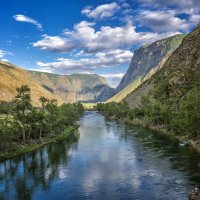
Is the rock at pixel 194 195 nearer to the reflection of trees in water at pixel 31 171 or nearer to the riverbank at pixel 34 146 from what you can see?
the reflection of trees in water at pixel 31 171

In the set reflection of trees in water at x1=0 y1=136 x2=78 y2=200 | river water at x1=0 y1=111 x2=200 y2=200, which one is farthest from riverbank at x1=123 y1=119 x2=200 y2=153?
reflection of trees in water at x1=0 y1=136 x2=78 y2=200

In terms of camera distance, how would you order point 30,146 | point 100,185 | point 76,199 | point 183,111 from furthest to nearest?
point 183,111
point 30,146
point 100,185
point 76,199

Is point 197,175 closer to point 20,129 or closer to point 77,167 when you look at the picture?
point 77,167

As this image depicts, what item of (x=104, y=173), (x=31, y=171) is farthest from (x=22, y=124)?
(x=104, y=173)

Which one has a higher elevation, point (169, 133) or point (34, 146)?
point (169, 133)

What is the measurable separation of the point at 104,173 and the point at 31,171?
17.9 meters

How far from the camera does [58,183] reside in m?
66.1

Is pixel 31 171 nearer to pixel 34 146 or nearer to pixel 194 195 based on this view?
pixel 34 146

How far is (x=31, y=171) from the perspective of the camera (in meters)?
77.9

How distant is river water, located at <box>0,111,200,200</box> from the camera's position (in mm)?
59031

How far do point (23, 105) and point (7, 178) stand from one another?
48.3 meters

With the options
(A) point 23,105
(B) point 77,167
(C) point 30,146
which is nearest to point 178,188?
(B) point 77,167

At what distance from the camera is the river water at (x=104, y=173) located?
59031mm

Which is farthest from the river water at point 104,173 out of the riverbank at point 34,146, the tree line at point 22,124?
the tree line at point 22,124
